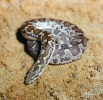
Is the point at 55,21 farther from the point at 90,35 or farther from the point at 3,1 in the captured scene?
the point at 3,1

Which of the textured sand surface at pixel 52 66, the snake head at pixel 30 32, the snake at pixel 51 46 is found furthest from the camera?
the snake head at pixel 30 32

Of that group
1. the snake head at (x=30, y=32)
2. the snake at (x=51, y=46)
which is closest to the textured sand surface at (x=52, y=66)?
the snake at (x=51, y=46)

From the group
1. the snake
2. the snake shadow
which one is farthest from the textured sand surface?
the snake

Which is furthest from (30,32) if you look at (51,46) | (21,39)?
(51,46)

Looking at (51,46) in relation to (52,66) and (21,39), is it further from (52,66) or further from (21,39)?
(21,39)

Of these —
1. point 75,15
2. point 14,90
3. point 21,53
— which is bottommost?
point 14,90

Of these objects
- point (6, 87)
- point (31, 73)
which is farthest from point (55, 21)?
point (6, 87)

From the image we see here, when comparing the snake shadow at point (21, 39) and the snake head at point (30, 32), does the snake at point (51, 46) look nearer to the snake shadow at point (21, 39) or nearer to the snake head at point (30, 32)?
the snake head at point (30, 32)
